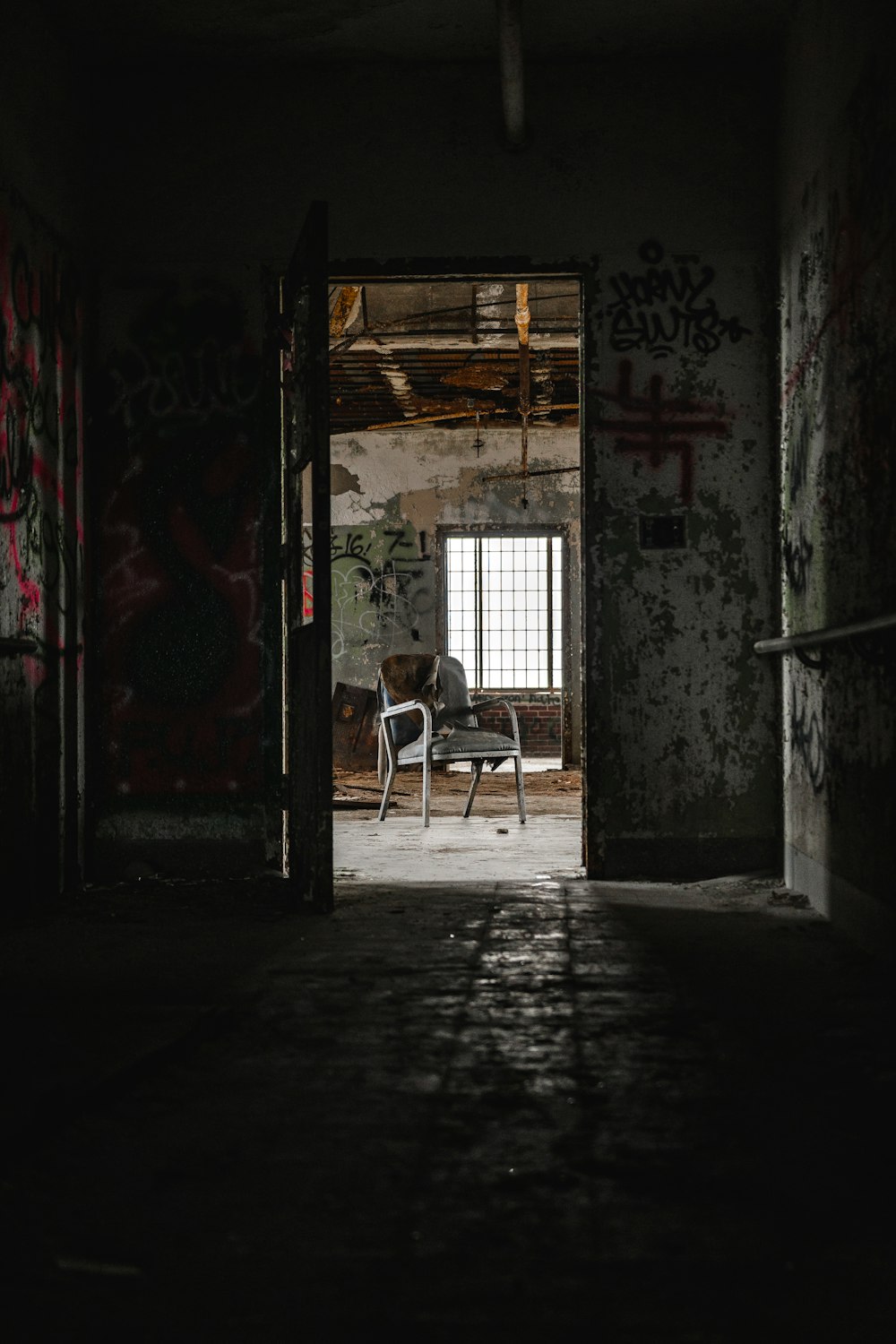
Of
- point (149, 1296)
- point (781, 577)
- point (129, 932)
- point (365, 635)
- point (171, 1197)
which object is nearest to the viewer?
point (149, 1296)

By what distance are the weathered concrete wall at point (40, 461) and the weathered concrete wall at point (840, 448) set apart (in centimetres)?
239

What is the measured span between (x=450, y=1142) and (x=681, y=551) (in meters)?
3.02

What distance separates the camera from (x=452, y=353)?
31.0 feet

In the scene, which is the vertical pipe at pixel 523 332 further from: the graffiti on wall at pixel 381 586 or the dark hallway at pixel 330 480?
the dark hallway at pixel 330 480

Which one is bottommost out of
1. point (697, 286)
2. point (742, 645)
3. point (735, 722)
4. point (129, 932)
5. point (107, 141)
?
point (129, 932)

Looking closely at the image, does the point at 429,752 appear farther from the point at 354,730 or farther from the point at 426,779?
the point at 354,730

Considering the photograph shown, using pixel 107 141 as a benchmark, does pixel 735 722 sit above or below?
below

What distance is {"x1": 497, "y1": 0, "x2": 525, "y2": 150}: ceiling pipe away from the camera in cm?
377

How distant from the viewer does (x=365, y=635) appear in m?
12.1

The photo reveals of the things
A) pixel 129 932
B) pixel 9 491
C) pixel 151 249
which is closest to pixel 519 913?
pixel 129 932

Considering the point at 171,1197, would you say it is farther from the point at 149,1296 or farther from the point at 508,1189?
the point at 508,1189

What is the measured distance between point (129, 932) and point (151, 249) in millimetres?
2515

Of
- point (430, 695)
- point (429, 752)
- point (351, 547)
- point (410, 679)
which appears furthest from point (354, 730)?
point (429, 752)

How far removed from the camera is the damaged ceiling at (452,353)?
7988 millimetres
